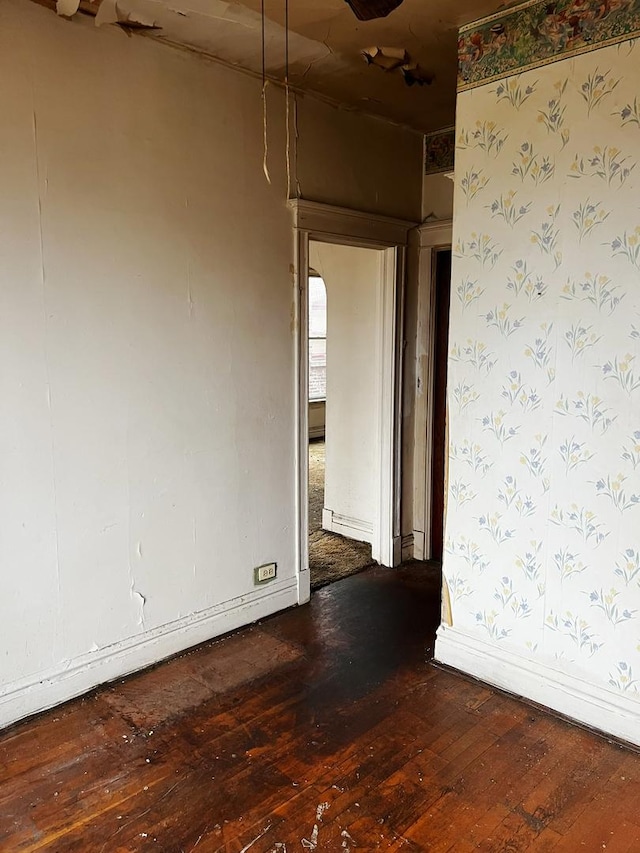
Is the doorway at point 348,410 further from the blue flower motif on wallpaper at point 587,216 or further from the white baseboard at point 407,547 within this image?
the blue flower motif on wallpaper at point 587,216

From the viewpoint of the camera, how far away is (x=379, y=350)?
398cm

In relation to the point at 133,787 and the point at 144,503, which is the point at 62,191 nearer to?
the point at 144,503

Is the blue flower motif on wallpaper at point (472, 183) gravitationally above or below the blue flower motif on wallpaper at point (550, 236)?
above

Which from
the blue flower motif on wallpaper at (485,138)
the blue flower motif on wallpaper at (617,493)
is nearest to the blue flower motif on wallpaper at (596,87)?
the blue flower motif on wallpaper at (485,138)

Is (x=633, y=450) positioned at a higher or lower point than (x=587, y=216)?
lower

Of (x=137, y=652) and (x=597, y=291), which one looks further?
(x=137, y=652)

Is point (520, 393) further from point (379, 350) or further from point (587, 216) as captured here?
point (379, 350)

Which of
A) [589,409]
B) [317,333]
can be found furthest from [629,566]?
[317,333]

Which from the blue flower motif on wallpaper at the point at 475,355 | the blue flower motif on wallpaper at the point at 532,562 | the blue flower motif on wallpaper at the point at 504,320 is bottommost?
the blue flower motif on wallpaper at the point at 532,562

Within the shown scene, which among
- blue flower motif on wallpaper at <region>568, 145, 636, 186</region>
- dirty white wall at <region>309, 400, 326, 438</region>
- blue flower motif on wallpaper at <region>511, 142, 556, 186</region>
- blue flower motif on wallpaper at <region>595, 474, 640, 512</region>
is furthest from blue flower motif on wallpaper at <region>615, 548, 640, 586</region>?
dirty white wall at <region>309, 400, 326, 438</region>

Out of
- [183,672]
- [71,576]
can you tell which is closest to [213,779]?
[183,672]

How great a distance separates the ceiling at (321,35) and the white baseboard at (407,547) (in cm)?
258

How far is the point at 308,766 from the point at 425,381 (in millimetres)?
2444

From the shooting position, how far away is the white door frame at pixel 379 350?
130 inches
